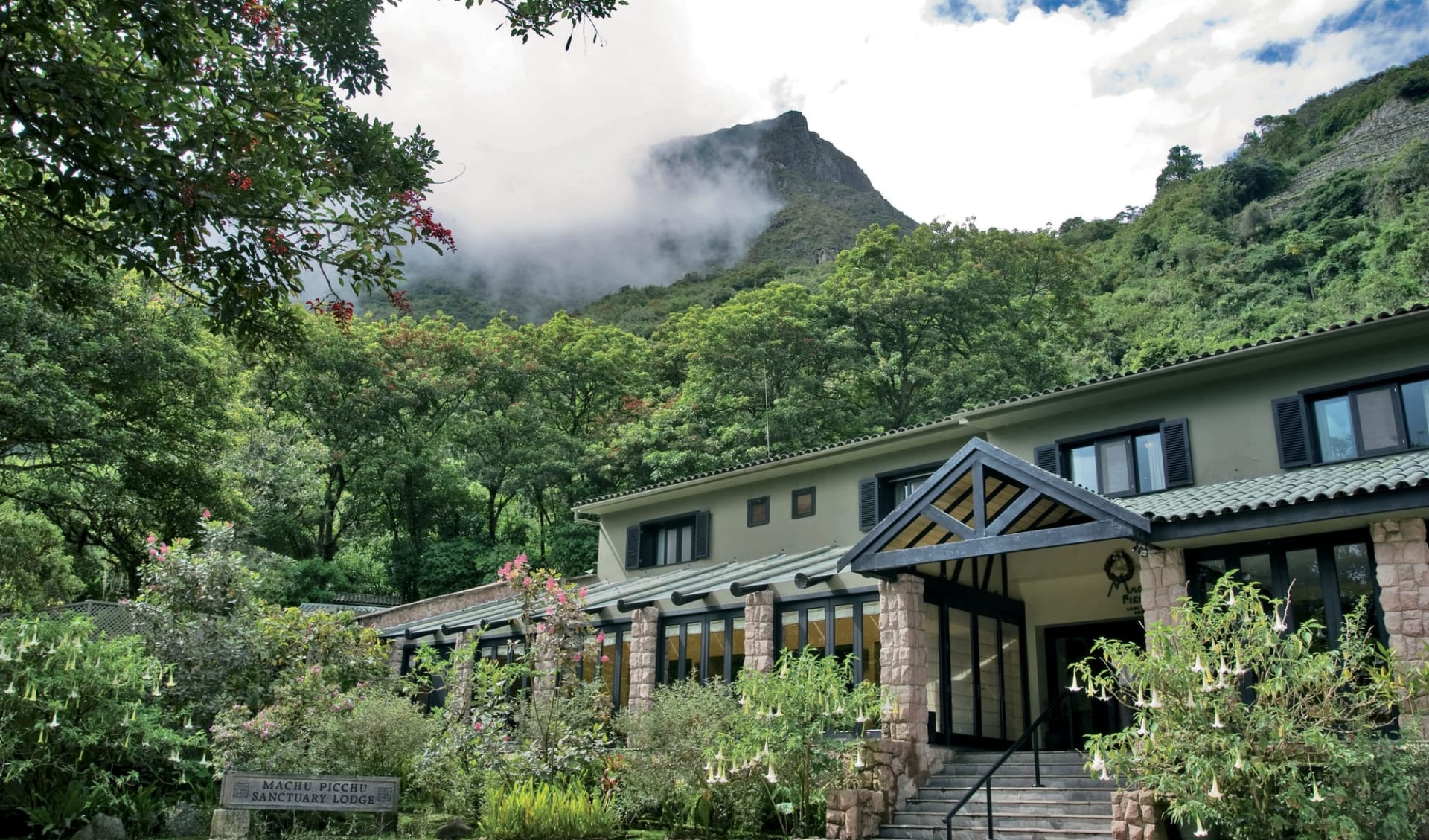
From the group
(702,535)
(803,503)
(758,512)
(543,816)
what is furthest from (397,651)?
(543,816)

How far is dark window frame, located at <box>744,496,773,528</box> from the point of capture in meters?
22.2

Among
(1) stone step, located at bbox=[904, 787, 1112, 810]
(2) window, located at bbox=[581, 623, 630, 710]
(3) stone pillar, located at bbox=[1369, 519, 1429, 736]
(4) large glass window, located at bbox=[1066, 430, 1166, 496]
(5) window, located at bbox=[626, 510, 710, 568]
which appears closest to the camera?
(3) stone pillar, located at bbox=[1369, 519, 1429, 736]

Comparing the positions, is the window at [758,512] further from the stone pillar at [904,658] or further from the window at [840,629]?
the stone pillar at [904,658]

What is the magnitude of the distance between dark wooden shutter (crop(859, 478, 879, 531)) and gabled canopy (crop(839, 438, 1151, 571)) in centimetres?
437

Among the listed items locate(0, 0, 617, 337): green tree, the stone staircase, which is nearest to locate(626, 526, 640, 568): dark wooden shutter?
the stone staircase

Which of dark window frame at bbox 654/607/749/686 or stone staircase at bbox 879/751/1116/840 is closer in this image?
stone staircase at bbox 879/751/1116/840

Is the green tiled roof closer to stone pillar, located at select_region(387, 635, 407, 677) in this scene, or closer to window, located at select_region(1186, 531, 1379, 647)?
window, located at select_region(1186, 531, 1379, 647)

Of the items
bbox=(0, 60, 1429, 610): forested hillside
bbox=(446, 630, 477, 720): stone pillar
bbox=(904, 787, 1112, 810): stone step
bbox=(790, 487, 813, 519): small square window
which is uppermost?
bbox=(0, 60, 1429, 610): forested hillside

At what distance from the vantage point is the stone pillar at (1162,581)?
1262cm

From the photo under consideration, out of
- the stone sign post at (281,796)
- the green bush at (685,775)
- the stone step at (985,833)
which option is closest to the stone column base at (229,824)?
the stone sign post at (281,796)

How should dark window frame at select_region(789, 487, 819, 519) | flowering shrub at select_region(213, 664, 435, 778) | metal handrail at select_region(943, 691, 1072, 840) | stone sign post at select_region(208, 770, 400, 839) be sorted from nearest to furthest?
metal handrail at select_region(943, 691, 1072, 840) → stone sign post at select_region(208, 770, 400, 839) → flowering shrub at select_region(213, 664, 435, 778) → dark window frame at select_region(789, 487, 819, 519)

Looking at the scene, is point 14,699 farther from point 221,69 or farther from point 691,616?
point 691,616

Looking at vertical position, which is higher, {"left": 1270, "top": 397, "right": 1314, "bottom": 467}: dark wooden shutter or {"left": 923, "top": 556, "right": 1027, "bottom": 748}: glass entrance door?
{"left": 1270, "top": 397, "right": 1314, "bottom": 467}: dark wooden shutter

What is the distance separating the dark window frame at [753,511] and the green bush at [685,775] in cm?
703
